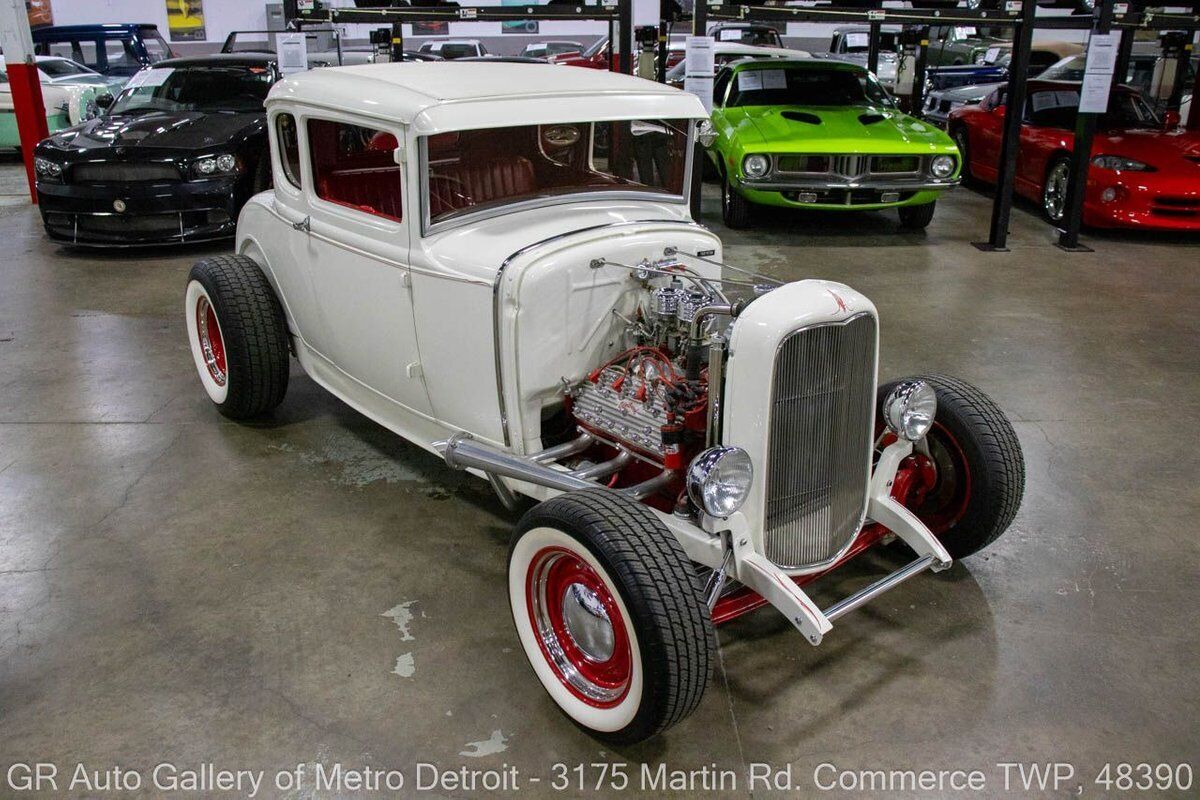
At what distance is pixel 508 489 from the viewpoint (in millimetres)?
3449

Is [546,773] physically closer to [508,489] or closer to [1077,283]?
[508,489]

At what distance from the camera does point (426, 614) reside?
10.2 feet

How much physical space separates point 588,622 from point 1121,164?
7601mm

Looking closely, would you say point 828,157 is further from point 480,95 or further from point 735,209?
point 480,95

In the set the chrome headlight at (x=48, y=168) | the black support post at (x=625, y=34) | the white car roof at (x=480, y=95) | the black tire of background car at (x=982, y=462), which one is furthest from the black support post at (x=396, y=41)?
the black tire of background car at (x=982, y=462)

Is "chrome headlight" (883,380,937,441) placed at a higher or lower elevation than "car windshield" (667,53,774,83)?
lower

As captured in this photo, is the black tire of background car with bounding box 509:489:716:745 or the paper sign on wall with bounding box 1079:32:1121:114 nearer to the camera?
the black tire of background car with bounding box 509:489:716:745

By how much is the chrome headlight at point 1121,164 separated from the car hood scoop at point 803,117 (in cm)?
243

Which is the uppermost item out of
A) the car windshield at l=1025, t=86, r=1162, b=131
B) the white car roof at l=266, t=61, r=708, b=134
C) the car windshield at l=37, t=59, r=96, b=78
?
the white car roof at l=266, t=61, r=708, b=134

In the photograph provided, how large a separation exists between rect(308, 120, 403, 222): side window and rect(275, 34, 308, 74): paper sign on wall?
3.57 metres

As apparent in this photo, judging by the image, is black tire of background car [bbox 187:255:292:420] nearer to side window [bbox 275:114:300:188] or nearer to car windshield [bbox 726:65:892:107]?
side window [bbox 275:114:300:188]

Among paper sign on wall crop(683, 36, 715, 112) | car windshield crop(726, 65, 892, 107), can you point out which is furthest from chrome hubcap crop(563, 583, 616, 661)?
car windshield crop(726, 65, 892, 107)

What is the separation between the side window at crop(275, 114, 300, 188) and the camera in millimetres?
4008

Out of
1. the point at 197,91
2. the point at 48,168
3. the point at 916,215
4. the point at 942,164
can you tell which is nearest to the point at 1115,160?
the point at 942,164
